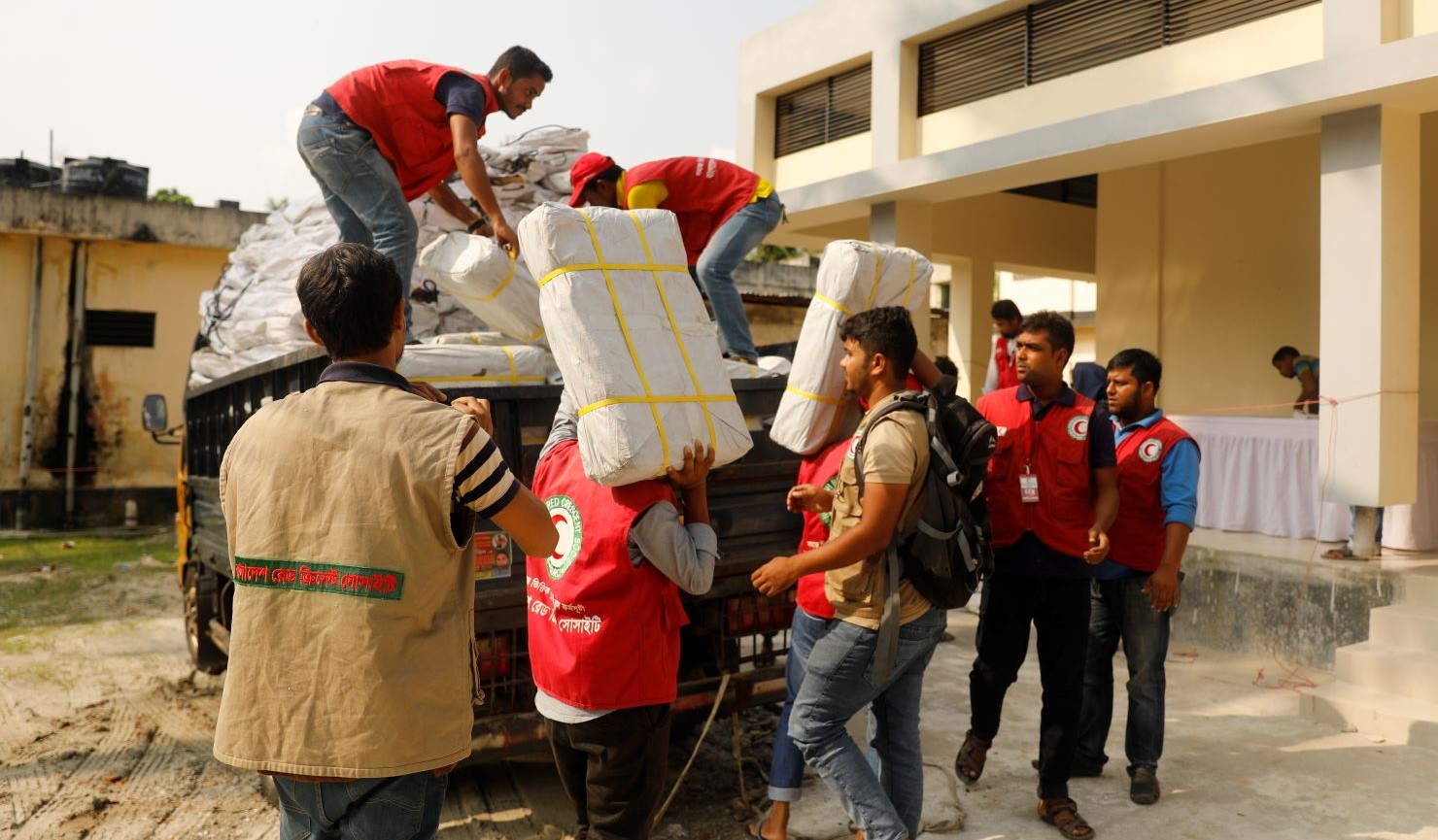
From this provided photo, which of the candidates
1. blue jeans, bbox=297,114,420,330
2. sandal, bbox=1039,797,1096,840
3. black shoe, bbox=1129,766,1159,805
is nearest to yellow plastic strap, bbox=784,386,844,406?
sandal, bbox=1039,797,1096,840

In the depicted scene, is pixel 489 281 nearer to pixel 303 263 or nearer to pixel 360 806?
pixel 303 263

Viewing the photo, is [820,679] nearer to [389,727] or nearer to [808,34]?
[389,727]

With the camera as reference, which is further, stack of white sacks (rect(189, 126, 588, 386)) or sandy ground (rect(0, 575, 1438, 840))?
stack of white sacks (rect(189, 126, 588, 386))

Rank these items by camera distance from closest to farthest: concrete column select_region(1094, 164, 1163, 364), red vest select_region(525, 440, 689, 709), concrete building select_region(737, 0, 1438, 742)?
red vest select_region(525, 440, 689, 709) → concrete building select_region(737, 0, 1438, 742) → concrete column select_region(1094, 164, 1163, 364)

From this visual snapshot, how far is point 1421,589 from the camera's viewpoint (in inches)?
226

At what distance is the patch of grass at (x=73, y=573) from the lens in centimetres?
766

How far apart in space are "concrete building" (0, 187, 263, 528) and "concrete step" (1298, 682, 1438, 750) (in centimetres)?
1263

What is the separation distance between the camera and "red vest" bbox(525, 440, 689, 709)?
251 centimetres

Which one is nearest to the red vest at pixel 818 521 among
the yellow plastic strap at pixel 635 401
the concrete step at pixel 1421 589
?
the yellow plastic strap at pixel 635 401

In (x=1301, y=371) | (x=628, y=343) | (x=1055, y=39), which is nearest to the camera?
(x=628, y=343)

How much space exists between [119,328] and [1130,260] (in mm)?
11959

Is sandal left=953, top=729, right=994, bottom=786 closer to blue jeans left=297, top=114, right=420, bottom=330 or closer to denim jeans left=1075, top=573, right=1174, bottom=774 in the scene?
denim jeans left=1075, top=573, right=1174, bottom=774

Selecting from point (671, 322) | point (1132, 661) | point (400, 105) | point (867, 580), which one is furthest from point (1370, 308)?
point (400, 105)

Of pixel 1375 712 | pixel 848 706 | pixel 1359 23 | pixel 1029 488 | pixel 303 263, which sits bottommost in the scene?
pixel 1375 712
